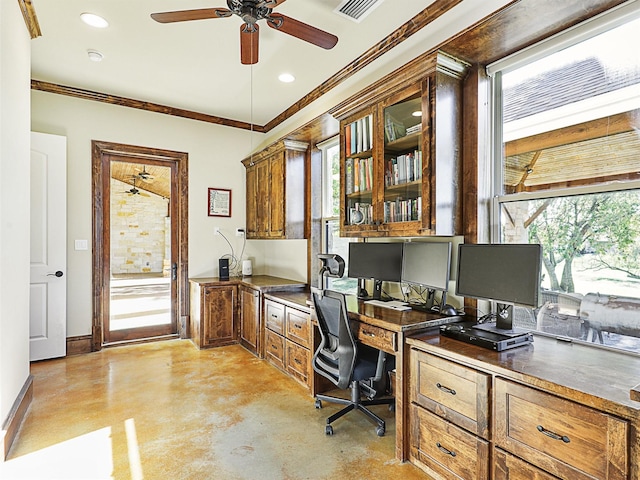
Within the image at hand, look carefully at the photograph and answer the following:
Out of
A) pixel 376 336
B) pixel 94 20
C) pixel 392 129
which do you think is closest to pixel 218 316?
pixel 376 336

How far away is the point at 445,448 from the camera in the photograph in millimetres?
1908

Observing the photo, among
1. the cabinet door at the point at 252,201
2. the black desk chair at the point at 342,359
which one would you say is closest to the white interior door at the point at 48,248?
the cabinet door at the point at 252,201

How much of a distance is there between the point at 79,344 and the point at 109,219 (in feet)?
4.73

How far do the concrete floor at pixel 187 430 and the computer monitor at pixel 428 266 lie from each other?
101 centimetres

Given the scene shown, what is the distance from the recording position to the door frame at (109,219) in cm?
419

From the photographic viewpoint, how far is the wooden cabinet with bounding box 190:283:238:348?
4305 millimetres

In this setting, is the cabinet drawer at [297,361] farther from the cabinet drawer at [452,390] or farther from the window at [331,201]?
the cabinet drawer at [452,390]

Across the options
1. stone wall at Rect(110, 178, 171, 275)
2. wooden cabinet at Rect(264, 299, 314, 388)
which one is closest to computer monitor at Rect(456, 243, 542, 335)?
wooden cabinet at Rect(264, 299, 314, 388)

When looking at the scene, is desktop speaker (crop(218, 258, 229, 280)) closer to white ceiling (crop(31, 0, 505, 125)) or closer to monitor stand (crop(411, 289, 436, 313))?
white ceiling (crop(31, 0, 505, 125))

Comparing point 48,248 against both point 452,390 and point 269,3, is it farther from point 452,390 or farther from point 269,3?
point 452,390

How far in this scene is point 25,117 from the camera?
2738 mm

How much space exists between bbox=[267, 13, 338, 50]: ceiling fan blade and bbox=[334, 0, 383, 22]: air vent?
1.13ft

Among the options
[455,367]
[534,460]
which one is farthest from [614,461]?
[455,367]

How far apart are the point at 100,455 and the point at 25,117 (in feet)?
7.98
